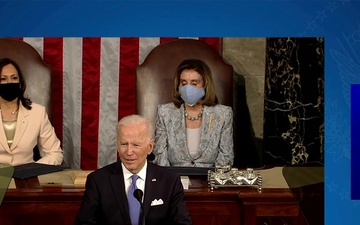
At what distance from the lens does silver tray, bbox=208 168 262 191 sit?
342 cm

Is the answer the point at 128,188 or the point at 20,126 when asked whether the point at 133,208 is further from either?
the point at 20,126

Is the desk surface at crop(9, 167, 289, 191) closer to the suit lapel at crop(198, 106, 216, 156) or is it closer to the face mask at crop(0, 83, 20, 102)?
the suit lapel at crop(198, 106, 216, 156)

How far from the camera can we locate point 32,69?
4.60 m

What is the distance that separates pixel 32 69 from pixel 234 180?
5.88 feet

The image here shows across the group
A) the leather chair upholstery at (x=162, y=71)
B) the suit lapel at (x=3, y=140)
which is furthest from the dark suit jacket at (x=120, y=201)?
the leather chair upholstery at (x=162, y=71)

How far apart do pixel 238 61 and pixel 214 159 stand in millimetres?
917

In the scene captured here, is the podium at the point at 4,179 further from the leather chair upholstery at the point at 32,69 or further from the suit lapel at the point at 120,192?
the leather chair upholstery at the point at 32,69

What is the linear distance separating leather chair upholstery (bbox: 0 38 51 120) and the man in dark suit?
183 centimetres

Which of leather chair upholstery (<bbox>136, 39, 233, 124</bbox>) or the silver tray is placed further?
leather chair upholstery (<bbox>136, 39, 233, 124</bbox>)

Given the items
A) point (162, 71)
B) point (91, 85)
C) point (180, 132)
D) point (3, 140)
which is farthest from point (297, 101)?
point (3, 140)

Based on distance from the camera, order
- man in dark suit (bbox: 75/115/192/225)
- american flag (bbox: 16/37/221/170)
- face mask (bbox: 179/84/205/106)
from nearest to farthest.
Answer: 1. man in dark suit (bbox: 75/115/192/225)
2. face mask (bbox: 179/84/205/106)
3. american flag (bbox: 16/37/221/170)

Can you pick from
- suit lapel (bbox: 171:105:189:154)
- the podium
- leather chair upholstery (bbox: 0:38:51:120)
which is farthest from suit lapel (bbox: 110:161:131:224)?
leather chair upholstery (bbox: 0:38:51:120)

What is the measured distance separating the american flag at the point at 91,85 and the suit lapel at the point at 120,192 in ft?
6.50

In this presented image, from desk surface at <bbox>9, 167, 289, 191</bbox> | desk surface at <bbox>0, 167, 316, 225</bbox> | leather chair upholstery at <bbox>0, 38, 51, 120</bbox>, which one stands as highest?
leather chair upholstery at <bbox>0, 38, 51, 120</bbox>
